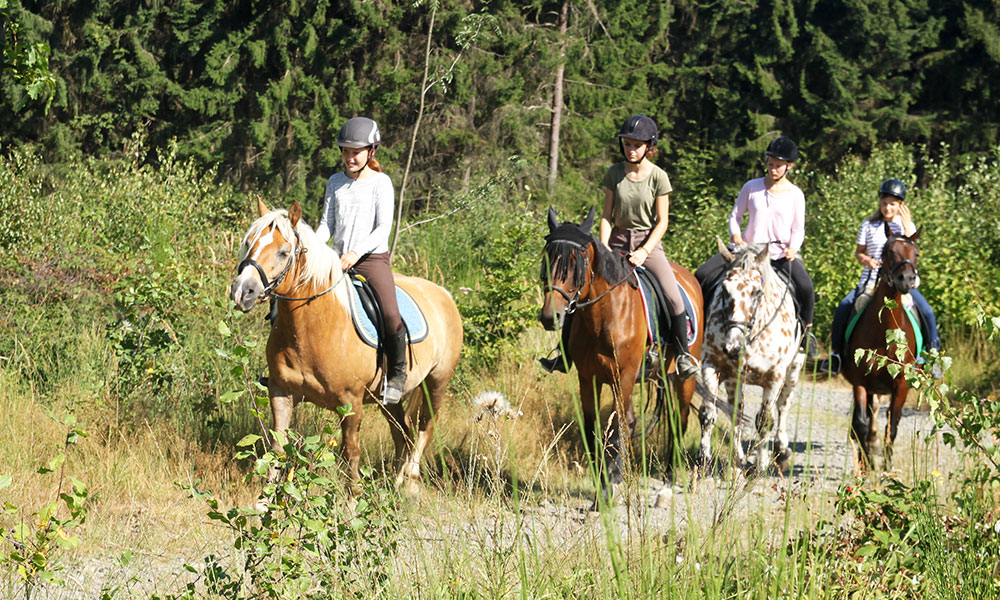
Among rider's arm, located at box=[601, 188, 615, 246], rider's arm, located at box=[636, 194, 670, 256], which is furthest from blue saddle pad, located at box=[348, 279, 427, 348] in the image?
rider's arm, located at box=[636, 194, 670, 256]

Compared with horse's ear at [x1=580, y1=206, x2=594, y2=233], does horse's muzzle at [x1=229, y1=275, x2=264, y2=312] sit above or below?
below

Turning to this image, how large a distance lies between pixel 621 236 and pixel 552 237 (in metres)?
1.10

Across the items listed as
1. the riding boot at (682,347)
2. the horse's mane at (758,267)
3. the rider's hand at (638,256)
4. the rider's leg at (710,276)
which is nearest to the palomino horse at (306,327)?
the rider's hand at (638,256)

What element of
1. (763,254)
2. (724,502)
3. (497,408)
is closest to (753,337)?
(763,254)

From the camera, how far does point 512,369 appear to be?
9.86 metres

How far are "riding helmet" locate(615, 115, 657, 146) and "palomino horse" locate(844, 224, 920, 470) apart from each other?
2061 millimetres

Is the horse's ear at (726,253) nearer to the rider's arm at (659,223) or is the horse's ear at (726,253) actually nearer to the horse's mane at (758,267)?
the horse's mane at (758,267)

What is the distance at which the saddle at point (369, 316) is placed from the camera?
6.24 metres

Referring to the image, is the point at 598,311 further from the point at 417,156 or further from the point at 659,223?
the point at 417,156

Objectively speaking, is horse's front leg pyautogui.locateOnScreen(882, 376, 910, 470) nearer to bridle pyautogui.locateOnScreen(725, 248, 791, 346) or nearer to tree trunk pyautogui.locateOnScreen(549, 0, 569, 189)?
bridle pyautogui.locateOnScreen(725, 248, 791, 346)

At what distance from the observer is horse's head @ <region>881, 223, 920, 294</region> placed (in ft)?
22.8

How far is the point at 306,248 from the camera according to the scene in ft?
19.0

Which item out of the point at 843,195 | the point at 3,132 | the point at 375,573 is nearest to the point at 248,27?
the point at 3,132

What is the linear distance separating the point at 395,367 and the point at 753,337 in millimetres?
2713
